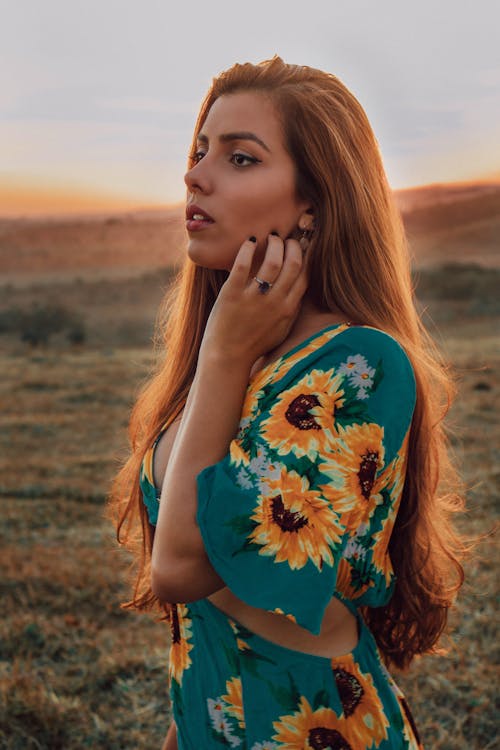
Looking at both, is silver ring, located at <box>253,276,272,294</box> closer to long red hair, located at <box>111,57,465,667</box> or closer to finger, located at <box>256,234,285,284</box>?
finger, located at <box>256,234,285,284</box>

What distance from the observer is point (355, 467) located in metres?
1.32

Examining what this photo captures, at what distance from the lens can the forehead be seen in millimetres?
1605

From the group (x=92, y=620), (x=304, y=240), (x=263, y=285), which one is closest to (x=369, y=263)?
(x=304, y=240)

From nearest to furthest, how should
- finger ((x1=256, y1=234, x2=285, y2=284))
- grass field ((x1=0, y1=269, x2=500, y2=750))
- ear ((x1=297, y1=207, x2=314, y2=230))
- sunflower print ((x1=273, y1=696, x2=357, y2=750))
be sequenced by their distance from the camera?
1. sunflower print ((x1=273, y1=696, x2=357, y2=750))
2. finger ((x1=256, y1=234, x2=285, y2=284))
3. ear ((x1=297, y1=207, x2=314, y2=230))
4. grass field ((x1=0, y1=269, x2=500, y2=750))

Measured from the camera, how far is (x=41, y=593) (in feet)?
16.3

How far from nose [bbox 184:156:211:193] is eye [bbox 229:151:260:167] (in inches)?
2.3

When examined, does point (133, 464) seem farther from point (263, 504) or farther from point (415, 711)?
point (415, 711)

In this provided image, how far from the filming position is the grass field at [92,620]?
342cm

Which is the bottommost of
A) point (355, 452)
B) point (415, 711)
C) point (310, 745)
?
point (415, 711)

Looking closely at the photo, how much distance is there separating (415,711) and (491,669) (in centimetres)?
50

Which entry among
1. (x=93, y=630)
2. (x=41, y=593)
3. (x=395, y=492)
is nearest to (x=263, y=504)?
(x=395, y=492)

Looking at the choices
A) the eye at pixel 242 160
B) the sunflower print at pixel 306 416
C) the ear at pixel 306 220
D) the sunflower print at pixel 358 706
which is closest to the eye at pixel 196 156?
the eye at pixel 242 160

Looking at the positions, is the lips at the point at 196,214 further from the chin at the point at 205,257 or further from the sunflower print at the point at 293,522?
the sunflower print at the point at 293,522

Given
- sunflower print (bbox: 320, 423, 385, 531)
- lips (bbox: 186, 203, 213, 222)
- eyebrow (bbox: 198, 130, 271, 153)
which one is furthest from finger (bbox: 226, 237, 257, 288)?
sunflower print (bbox: 320, 423, 385, 531)
